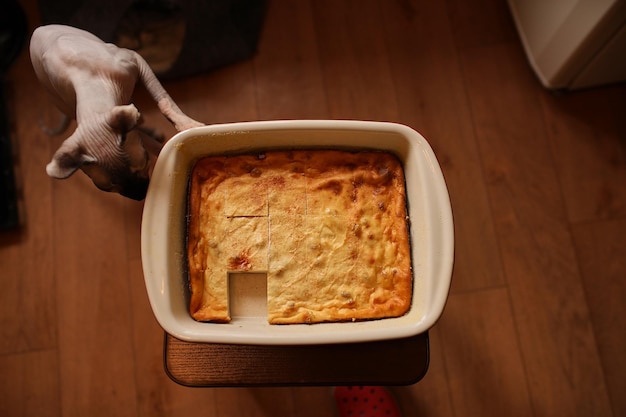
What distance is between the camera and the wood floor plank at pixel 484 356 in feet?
6.24

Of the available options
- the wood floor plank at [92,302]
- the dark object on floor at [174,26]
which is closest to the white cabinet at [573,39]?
the dark object on floor at [174,26]

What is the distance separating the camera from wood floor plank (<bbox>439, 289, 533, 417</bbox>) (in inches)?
74.9

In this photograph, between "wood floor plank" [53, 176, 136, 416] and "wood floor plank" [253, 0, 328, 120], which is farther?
"wood floor plank" [253, 0, 328, 120]

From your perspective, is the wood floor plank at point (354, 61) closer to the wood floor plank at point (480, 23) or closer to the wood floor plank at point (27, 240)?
the wood floor plank at point (480, 23)

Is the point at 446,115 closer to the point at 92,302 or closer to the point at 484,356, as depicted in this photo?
the point at 484,356

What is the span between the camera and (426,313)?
1.14 meters

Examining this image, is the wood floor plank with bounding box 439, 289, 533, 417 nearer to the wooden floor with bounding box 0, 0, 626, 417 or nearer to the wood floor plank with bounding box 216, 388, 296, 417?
the wooden floor with bounding box 0, 0, 626, 417

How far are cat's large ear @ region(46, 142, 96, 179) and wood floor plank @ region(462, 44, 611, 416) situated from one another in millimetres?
1638

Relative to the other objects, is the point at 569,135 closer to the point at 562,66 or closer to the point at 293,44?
the point at 562,66

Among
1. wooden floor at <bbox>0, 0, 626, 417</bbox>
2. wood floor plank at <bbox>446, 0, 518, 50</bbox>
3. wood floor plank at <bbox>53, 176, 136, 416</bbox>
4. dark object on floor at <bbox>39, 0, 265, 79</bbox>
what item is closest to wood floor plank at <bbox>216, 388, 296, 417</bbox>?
wooden floor at <bbox>0, 0, 626, 417</bbox>

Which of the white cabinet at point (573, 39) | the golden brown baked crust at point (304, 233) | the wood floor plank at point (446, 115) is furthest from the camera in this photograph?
the wood floor plank at point (446, 115)

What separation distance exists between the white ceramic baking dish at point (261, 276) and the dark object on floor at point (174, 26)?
1.00m

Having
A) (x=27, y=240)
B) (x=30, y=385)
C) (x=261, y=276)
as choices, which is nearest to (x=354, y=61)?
(x=261, y=276)

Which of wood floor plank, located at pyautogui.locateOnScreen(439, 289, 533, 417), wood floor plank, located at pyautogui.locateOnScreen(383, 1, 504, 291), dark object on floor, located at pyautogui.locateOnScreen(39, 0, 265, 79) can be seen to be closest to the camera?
wood floor plank, located at pyautogui.locateOnScreen(439, 289, 533, 417)
